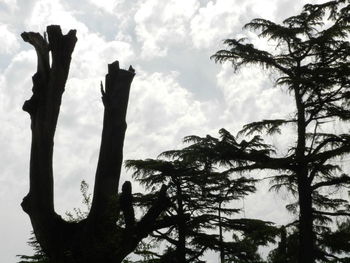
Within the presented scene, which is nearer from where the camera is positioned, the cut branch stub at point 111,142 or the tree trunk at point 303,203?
the cut branch stub at point 111,142

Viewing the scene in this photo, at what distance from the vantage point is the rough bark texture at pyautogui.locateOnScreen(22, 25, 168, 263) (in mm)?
8586

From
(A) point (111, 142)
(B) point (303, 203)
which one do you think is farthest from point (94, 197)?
(B) point (303, 203)

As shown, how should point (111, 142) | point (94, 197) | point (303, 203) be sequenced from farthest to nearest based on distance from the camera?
point (303, 203)
point (111, 142)
point (94, 197)

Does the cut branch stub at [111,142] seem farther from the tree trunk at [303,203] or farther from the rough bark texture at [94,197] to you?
the tree trunk at [303,203]

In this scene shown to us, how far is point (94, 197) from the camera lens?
8.95 metres

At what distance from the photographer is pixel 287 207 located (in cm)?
2358

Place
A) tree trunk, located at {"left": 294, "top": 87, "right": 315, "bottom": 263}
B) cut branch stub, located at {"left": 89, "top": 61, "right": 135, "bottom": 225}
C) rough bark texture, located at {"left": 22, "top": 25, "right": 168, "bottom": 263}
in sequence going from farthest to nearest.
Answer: tree trunk, located at {"left": 294, "top": 87, "right": 315, "bottom": 263} < cut branch stub, located at {"left": 89, "top": 61, "right": 135, "bottom": 225} < rough bark texture, located at {"left": 22, "top": 25, "right": 168, "bottom": 263}

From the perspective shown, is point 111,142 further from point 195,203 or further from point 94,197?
point 195,203

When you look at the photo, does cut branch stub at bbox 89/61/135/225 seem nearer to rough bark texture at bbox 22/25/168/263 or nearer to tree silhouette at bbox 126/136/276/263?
rough bark texture at bbox 22/25/168/263

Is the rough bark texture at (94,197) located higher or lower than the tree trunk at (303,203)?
lower

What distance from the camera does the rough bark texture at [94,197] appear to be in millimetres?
8586

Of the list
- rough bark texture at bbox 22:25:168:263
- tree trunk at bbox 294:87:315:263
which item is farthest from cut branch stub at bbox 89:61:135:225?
tree trunk at bbox 294:87:315:263

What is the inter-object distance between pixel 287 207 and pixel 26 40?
17025 millimetres

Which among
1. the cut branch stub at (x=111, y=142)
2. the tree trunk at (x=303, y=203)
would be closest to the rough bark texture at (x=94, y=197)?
the cut branch stub at (x=111, y=142)
